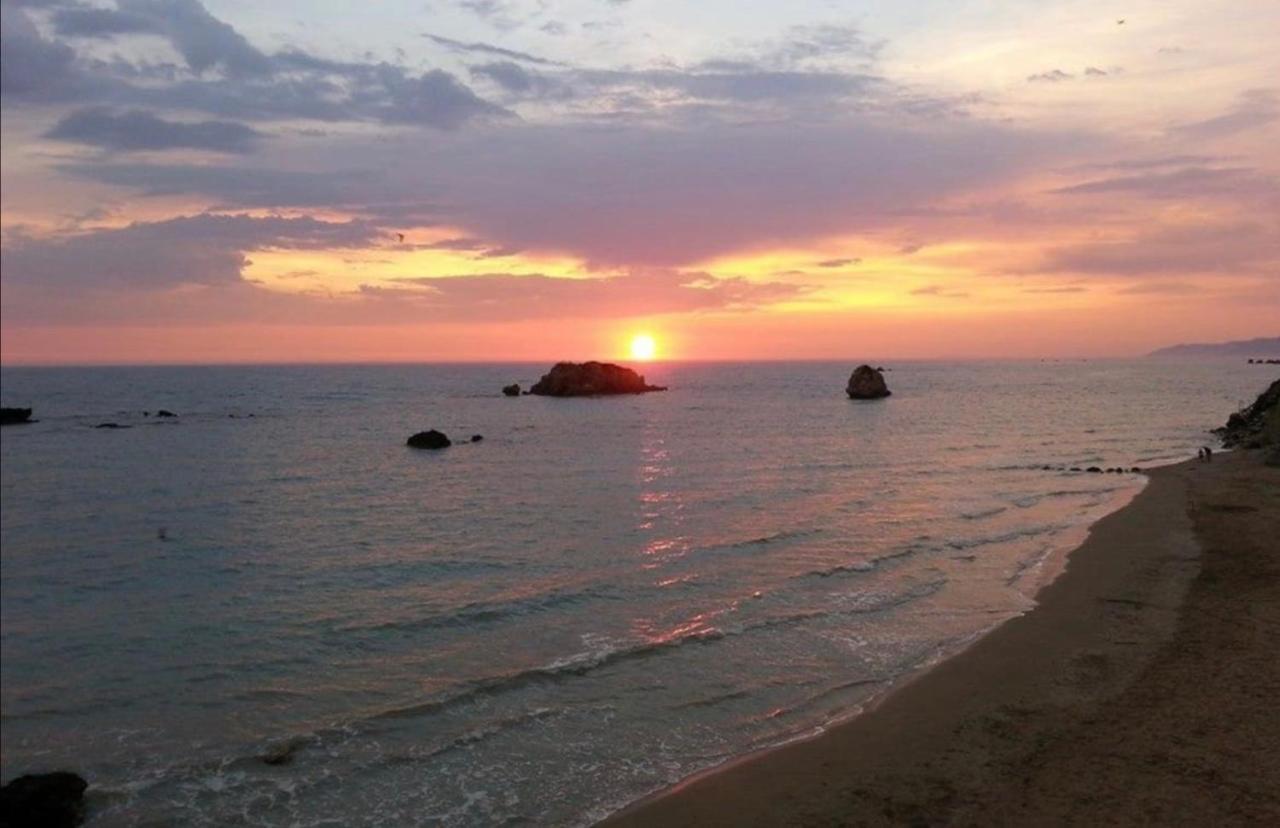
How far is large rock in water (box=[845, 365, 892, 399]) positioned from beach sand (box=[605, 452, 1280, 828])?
113 meters

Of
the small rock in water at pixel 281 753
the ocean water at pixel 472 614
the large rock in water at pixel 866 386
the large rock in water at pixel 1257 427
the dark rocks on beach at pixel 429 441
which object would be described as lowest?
the small rock in water at pixel 281 753

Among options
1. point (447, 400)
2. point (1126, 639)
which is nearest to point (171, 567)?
point (1126, 639)

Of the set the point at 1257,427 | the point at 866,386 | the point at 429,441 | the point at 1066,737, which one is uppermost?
the point at 866,386

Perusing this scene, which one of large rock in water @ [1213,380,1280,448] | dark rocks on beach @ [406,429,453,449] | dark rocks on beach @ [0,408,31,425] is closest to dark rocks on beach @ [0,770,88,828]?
large rock in water @ [1213,380,1280,448]

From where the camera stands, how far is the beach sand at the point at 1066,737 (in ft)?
35.8

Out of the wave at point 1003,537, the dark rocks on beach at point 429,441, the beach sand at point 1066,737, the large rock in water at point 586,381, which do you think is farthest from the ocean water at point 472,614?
the large rock in water at point 586,381

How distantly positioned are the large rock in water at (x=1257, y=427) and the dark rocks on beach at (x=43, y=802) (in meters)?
54.5

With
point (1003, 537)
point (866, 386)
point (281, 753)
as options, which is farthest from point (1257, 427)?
point (866, 386)

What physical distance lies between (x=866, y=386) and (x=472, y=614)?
119112mm

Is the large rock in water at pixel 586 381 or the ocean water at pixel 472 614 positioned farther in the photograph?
the large rock in water at pixel 586 381

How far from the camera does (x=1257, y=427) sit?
61.1 metres

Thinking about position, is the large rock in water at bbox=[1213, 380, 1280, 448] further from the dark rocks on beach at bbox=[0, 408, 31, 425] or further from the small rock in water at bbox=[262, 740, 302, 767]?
the dark rocks on beach at bbox=[0, 408, 31, 425]

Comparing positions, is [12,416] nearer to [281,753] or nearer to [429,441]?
[429,441]

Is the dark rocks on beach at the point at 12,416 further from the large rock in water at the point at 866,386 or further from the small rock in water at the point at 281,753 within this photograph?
the large rock in water at the point at 866,386
